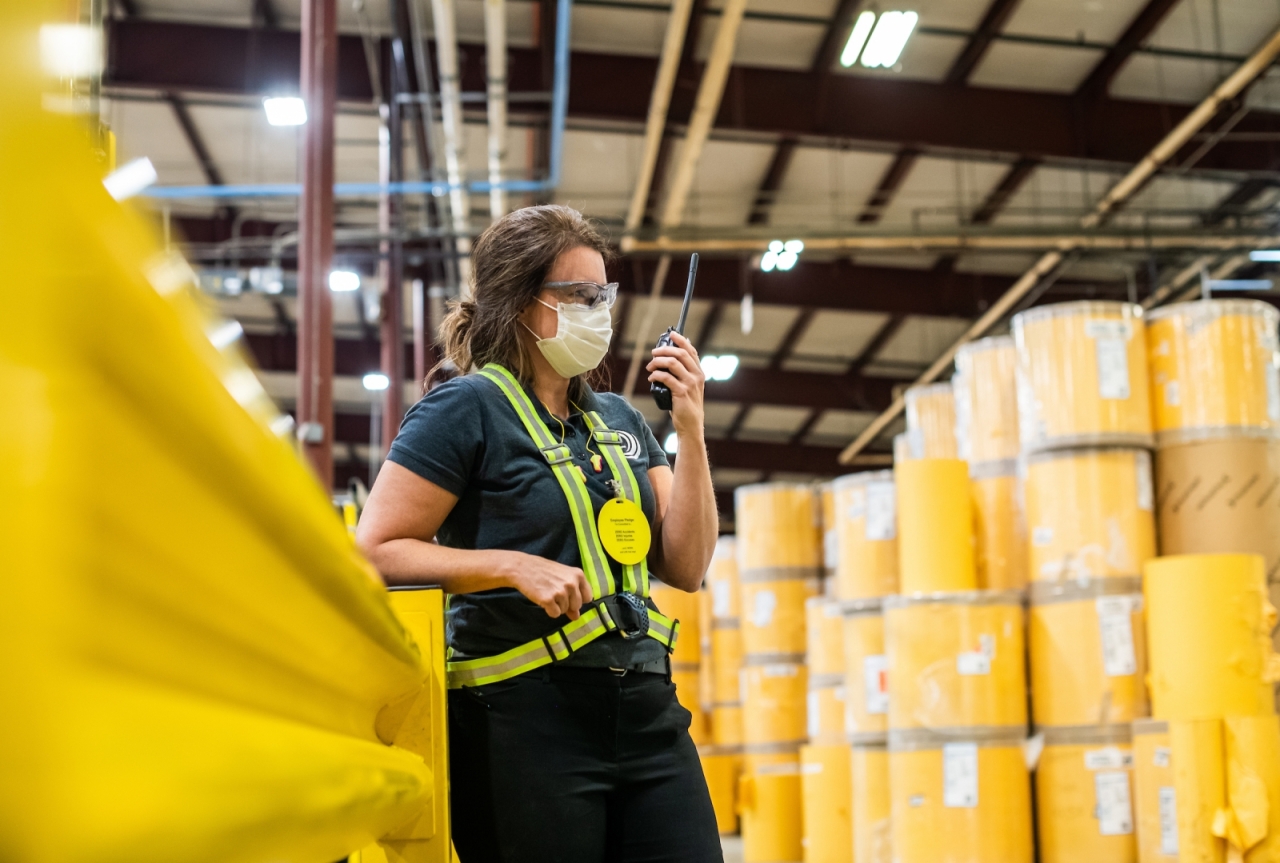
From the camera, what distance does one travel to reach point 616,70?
1009 centimetres

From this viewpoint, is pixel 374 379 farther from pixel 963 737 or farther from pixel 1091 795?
pixel 1091 795

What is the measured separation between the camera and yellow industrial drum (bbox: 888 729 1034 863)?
5.45 meters

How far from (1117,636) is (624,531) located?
4.01 metres

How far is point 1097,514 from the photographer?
5410 mm

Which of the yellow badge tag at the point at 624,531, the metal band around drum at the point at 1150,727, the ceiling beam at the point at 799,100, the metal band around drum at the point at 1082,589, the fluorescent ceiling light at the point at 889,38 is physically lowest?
the metal band around drum at the point at 1150,727

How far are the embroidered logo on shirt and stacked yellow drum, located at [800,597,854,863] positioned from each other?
5344 millimetres

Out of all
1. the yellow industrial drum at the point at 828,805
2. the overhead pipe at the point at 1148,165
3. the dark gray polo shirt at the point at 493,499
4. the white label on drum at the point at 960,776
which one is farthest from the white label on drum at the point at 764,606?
the dark gray polo shirt at the point at 493,499

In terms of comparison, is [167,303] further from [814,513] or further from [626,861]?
[814,513]

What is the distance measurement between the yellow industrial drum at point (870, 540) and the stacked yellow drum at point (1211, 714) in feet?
5.34

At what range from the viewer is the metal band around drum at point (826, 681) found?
7652mm

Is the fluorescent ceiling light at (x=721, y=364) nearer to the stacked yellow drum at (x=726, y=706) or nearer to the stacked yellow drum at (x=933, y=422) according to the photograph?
the stacked yellow drum at (x=726, y=706)

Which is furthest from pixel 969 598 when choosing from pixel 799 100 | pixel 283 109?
pixel 283 109

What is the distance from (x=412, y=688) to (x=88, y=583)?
42.1 inches

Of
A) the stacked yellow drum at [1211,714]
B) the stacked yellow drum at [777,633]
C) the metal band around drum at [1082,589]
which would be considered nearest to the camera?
the stacked yellow drum at [1211,714]
